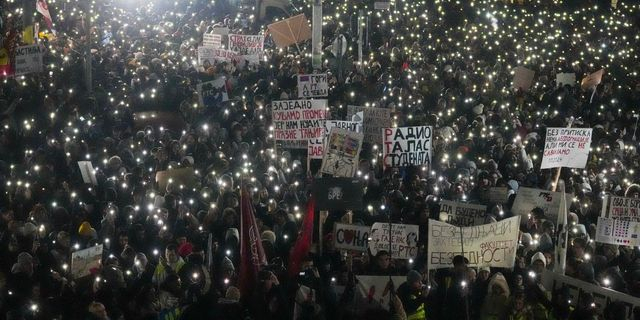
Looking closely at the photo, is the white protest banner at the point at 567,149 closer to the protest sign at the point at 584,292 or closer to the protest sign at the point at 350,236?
the protest sign at the point at 350,236

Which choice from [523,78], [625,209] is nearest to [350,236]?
[625,209]

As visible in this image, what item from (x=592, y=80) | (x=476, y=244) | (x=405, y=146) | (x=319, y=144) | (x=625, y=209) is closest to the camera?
(x=476, y=244)

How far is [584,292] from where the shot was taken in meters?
9.86

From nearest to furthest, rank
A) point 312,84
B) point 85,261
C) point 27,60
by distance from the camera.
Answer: point 85,261
point 27,60
point 312,84

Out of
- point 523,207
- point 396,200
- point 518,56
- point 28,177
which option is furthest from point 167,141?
point 518,56

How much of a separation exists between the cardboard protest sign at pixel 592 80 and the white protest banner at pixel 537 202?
967cm

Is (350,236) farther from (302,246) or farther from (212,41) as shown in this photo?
(212,41)

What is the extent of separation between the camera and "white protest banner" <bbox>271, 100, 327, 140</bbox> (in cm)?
1594

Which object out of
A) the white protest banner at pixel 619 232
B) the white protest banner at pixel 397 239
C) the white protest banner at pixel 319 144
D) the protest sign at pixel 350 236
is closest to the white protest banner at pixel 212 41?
the white protest banner at pixel 319 144

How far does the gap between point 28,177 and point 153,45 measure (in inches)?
500

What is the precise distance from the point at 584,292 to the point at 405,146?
5.38 m

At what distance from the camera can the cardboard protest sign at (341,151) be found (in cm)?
1386

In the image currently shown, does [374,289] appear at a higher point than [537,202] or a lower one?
lower

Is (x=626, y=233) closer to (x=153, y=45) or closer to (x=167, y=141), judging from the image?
(x=167, y=141)
